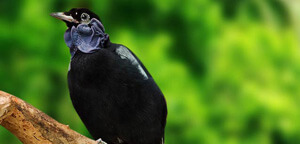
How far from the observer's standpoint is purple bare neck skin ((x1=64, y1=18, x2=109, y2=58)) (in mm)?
2855

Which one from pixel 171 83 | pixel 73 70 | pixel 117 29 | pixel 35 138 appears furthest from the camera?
pixel 117 29

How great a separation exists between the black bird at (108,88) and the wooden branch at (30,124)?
243 millimetres

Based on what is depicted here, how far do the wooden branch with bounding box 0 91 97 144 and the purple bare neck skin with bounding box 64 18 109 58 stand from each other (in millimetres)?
455

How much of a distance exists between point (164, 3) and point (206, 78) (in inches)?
30.9

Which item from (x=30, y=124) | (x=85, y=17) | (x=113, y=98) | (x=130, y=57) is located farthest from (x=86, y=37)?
(x=30, y=124)

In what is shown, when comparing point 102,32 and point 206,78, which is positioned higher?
point 102,32

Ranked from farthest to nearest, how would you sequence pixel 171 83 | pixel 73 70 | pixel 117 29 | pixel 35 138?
pixel 117 29
pixel 171 83
pixel 73 70
pixel 35 138

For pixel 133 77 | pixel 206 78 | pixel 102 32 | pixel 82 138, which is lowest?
pixel 206 78

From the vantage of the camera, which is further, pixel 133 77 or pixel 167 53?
pixel 167 53

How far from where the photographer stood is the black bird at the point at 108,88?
2.77 meters

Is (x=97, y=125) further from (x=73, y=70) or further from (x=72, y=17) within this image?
(x=72, y=17)

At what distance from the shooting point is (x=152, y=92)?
9.54ft

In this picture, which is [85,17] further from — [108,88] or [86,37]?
[108,88]

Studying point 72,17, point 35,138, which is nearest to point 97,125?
point 35,138
